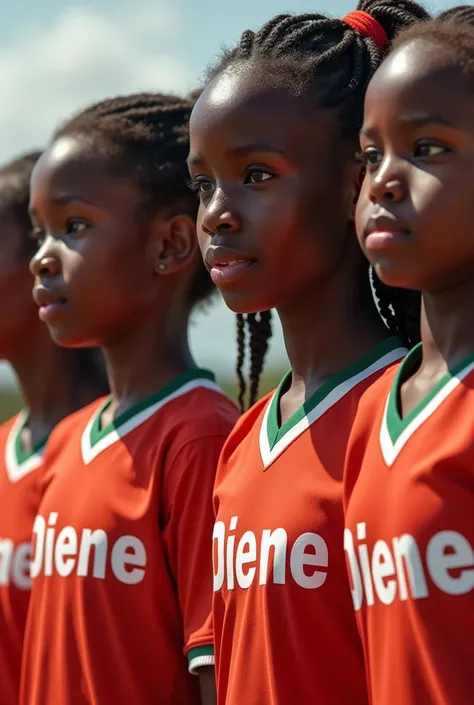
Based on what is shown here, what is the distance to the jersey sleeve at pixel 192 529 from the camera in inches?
117

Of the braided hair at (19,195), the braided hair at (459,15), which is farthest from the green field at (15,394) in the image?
the braided hair at (459,15)

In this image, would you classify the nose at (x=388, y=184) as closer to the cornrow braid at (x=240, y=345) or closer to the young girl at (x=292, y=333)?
the young girl at (x=292, y=333)

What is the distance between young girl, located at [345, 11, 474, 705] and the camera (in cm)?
213

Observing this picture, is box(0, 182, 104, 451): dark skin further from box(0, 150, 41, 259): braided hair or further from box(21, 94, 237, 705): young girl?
box(21, 94, 237, 705): young girl

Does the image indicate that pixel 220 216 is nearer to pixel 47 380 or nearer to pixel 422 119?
pixel 422 119

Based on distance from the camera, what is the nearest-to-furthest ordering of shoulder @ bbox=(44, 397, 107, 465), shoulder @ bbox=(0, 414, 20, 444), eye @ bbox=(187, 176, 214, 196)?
eye @ bbox=(187, 176, 214, 196), shoulder @ bbox=(44, 397, 107, 465), shoulder @ bbox=(0, 414, 20, 444)

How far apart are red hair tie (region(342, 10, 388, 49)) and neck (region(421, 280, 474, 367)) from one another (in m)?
0.83

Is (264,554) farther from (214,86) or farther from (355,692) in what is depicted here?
(214,86)

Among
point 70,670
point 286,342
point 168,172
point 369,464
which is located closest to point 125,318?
point 168,172

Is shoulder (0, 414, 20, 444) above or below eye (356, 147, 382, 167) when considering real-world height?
above

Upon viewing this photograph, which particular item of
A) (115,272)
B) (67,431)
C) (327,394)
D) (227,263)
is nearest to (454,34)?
(227,263)

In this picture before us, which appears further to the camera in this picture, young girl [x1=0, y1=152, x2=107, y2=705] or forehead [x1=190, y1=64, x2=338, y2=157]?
young girl [x1=0, y1=152, x2=107, y2=705]

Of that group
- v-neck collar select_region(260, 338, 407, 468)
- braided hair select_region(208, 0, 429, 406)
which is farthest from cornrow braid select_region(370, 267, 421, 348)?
v-neck collar select_region(260, 338, 407, 468)

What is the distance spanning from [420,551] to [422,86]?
805mm
